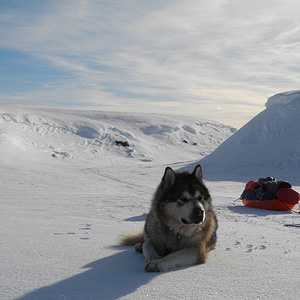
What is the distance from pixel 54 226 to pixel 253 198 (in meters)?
5.86

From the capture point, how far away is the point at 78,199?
339 inches

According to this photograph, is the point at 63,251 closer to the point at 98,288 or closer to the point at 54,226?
the point at 98,288

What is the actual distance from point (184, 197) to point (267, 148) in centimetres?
2295

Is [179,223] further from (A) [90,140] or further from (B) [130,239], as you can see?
(A) [90,140]

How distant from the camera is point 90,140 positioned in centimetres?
4125

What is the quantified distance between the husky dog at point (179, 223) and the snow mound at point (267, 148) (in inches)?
629

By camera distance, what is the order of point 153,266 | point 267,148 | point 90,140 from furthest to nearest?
→ point 90,140, point 267,148, point 153,266

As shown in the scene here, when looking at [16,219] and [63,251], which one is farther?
[16,219]

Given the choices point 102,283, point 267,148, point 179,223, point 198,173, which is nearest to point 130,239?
point 179,223

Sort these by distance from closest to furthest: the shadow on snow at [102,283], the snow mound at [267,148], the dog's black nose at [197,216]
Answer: the shadow on snow at [102,283], the dog's black nose at [197,216], the snow mound at [267,148]

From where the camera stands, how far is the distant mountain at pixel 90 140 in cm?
3084

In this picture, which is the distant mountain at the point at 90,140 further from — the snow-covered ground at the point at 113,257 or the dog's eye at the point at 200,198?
the dog's eye at the point at 200,198

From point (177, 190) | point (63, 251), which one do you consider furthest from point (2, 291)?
point (177, 190)

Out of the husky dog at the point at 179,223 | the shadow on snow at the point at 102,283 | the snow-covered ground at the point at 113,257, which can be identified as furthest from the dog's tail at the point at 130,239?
the shadow on snow at the point at 102,283
